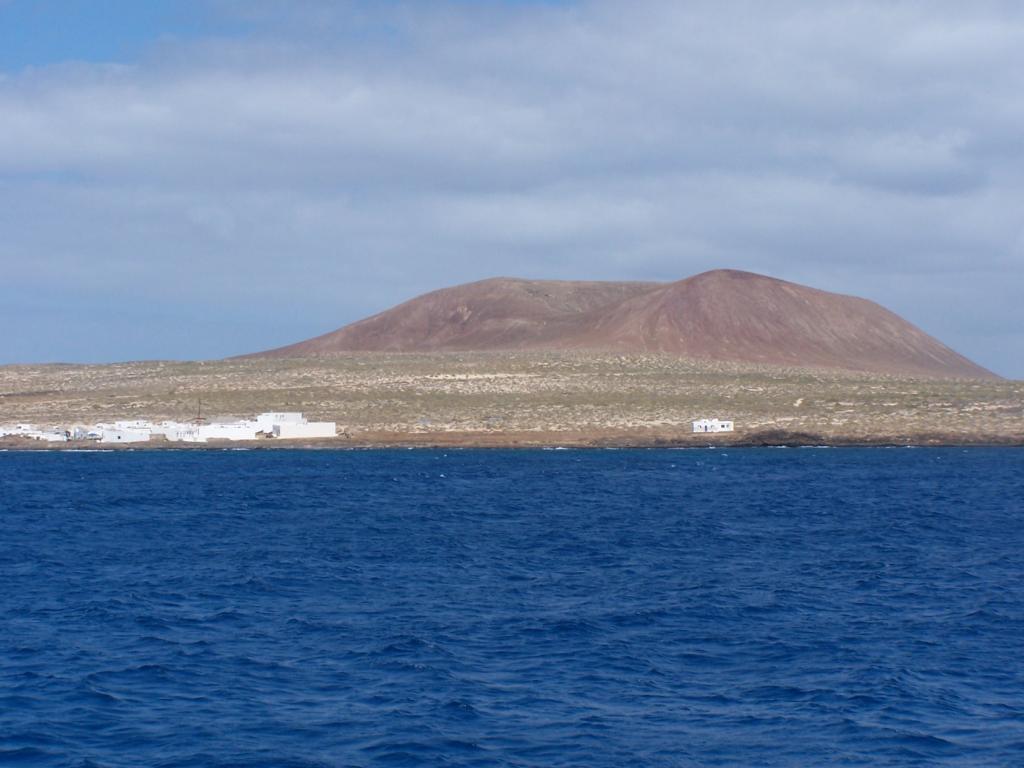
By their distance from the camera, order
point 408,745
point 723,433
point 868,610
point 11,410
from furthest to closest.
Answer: point 11,410, point 723,433, point 868,610, point 408,745

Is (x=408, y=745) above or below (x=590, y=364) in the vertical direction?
below

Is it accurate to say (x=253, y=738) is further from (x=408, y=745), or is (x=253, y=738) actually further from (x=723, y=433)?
(x=723, y=433)

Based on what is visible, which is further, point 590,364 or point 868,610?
point 590,364

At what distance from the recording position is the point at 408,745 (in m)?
13.6

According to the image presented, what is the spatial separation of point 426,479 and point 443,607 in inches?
1183

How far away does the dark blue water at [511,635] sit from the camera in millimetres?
13805

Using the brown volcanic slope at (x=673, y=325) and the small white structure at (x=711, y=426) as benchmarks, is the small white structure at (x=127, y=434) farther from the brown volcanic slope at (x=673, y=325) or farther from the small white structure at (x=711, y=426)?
the brown volcanic slope at (x=673, y=325)

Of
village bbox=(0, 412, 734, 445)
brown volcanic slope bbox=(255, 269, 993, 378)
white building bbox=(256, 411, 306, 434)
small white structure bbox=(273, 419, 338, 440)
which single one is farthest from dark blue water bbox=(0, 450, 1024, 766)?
brown volcanic slope bbox=(255, 269, 993, 378)

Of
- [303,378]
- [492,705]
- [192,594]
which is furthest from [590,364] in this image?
[492,705]

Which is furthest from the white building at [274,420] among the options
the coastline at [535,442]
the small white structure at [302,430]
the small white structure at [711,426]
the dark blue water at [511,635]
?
the dark blue water at [511,635]

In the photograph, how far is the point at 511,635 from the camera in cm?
1884

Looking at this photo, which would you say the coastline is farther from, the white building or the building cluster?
the white building

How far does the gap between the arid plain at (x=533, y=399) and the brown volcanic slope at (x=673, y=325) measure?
79.9ft

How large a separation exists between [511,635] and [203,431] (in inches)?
2311
